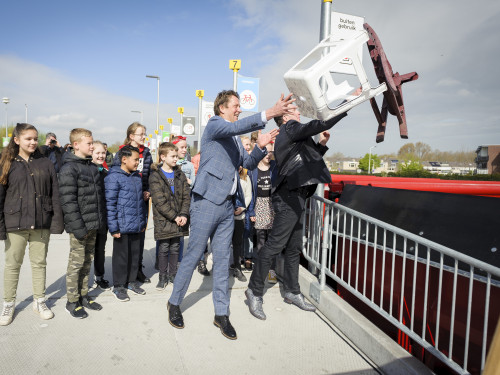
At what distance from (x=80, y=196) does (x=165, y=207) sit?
1.03 m

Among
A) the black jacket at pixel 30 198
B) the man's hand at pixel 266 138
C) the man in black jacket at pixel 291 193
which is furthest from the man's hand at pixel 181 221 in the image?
the man's hand at pixel 266 138

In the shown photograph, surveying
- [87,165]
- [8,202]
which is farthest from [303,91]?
[8,202]

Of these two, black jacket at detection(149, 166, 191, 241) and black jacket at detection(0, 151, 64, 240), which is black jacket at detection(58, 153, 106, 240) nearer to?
black jacket at detection(0, 151, 64, 240)

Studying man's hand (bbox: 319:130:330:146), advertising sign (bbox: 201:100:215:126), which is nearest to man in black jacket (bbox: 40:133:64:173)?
advertising sign (bbox: 201:100:215:126)

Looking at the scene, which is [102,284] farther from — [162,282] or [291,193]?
[291,193]

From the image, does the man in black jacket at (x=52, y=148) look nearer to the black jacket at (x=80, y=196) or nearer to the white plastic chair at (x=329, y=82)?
the black jacket at (x=80, y=196)

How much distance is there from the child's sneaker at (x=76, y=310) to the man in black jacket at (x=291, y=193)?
163 cm

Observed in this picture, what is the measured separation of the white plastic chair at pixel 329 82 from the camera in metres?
2.28

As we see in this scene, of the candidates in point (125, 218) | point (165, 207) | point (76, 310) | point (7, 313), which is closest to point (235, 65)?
point (165, 207)

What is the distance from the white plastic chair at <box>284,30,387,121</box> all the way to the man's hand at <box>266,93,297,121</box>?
0.26ft

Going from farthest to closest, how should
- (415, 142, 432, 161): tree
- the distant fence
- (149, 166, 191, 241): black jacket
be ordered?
(415, 142, 432, 161): tree, (149, 166, 191, 241): black jacket, the distant fence

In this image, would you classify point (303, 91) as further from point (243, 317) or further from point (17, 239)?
point (17, 239)

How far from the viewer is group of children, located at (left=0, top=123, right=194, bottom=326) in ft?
10.4

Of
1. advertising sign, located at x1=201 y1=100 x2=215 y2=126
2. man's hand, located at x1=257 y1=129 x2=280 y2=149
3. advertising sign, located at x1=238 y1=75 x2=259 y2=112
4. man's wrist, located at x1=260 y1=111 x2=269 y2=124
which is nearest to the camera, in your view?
man's wrist, located at x1=260 y1=111 x2=269 y2=124
